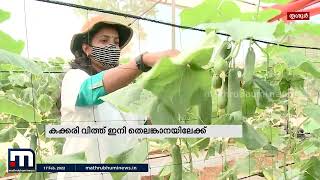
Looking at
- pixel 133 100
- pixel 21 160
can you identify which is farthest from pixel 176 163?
pixel 21 160

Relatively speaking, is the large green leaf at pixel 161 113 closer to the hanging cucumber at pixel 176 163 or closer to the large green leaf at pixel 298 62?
the hanging cucumber at pixel 176 163

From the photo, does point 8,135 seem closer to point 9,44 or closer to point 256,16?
point 9,44

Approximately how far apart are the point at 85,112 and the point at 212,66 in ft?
1.35

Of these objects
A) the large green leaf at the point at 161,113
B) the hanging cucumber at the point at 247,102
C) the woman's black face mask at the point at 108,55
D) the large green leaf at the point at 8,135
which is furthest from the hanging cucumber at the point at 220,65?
the large green leaf at the point at 8,135

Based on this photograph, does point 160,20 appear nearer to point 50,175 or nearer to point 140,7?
point 140,7

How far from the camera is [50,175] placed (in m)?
1.29

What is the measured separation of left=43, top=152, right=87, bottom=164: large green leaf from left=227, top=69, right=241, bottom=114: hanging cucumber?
1.35 feet

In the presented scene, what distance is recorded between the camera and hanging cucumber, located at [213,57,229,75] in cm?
89

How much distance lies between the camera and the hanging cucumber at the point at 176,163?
99 centimetres

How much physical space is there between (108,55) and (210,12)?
0.33 m

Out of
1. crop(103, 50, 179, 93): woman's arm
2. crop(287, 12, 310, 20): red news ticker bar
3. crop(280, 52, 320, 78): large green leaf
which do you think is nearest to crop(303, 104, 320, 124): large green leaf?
crop(280, 52, 320, 78): large green leaf

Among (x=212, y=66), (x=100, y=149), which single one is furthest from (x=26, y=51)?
(x=212, y=66)

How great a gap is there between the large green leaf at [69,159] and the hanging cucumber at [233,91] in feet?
1.35

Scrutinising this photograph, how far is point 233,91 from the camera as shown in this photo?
0.95m
